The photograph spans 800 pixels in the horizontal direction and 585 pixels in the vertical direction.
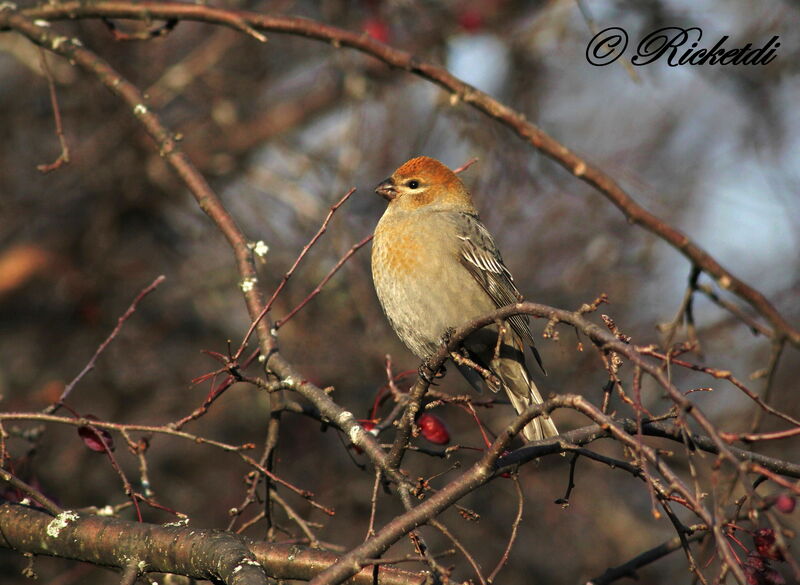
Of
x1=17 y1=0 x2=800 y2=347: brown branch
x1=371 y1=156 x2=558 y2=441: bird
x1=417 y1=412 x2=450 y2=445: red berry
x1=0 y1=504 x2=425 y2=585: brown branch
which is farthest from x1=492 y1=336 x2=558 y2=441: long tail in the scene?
x1=0 y1=504 x2=425 y2=585: brown branch

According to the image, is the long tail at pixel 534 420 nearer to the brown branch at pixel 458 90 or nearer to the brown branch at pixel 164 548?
the brown branch at pixel 458 90

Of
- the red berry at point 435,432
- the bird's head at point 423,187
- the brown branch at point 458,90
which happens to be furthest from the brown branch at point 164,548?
the bird's head at point 423,187

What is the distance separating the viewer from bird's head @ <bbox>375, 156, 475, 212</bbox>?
5312 mm

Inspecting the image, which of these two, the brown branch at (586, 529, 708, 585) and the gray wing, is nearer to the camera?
the brown branch at (586, 529, 708, 585)

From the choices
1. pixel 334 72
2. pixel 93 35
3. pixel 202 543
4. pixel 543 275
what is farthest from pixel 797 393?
pixel 93 35

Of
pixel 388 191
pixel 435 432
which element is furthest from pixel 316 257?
pixel 435 432

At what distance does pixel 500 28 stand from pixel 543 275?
7.68 feet

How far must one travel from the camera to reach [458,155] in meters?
8.84

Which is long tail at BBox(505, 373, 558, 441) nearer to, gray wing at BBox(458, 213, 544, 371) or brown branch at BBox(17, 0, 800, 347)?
gray wing at BBox(458, 213, 544, 371)

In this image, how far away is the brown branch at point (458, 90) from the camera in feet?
7.39

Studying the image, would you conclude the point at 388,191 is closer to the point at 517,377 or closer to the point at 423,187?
the point at 423,187

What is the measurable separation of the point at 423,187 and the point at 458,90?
2.02 m

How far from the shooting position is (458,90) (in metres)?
3.33

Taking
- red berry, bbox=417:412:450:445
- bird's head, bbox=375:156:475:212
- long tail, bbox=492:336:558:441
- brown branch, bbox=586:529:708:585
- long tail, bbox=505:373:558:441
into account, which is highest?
bird's head, bbox=375:156:475:212
